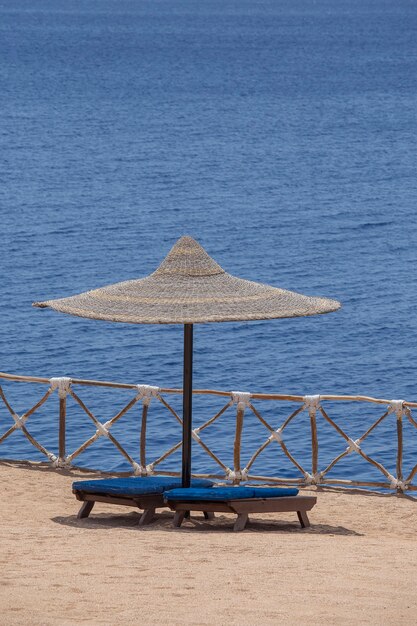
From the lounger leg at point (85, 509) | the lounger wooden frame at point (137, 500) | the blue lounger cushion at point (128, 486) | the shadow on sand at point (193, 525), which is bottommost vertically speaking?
the shadow on sand at point (193, 525)

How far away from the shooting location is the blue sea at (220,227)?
3088cm

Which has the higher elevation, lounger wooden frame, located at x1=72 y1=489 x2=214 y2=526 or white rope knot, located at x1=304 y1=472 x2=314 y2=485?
lounger wooden frame, located at x1=72 y1=489 x2=214 y2=526

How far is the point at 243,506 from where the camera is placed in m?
15.0

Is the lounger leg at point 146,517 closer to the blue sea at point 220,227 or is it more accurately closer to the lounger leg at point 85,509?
the lounger leg at point 85,509

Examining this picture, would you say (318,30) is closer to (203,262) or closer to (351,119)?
(351,119)

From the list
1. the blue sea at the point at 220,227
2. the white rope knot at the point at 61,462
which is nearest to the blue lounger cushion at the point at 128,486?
the white rope knot at the point at 61,462

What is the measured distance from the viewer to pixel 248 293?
15.4m

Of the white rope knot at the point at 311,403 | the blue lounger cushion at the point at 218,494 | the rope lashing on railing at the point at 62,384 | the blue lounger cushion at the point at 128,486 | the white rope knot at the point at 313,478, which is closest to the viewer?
the blue lounger cushion at the point at 218,494

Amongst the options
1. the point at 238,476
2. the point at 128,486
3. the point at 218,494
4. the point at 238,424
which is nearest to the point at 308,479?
the point at 238,476

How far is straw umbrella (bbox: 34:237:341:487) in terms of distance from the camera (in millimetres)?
14906

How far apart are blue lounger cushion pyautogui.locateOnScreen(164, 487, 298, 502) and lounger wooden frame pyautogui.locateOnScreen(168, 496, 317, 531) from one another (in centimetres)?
5

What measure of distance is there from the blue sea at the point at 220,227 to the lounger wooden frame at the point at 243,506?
9764mm

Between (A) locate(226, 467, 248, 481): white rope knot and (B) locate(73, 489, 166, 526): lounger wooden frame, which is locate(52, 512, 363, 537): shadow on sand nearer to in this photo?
(B) locate(73, 489, 166, 526): lounger wooden frame

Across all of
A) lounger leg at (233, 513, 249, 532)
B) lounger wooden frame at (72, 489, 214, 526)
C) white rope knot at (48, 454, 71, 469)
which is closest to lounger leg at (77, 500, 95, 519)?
lounger wooden frame at (72, 489, 214, 526)
